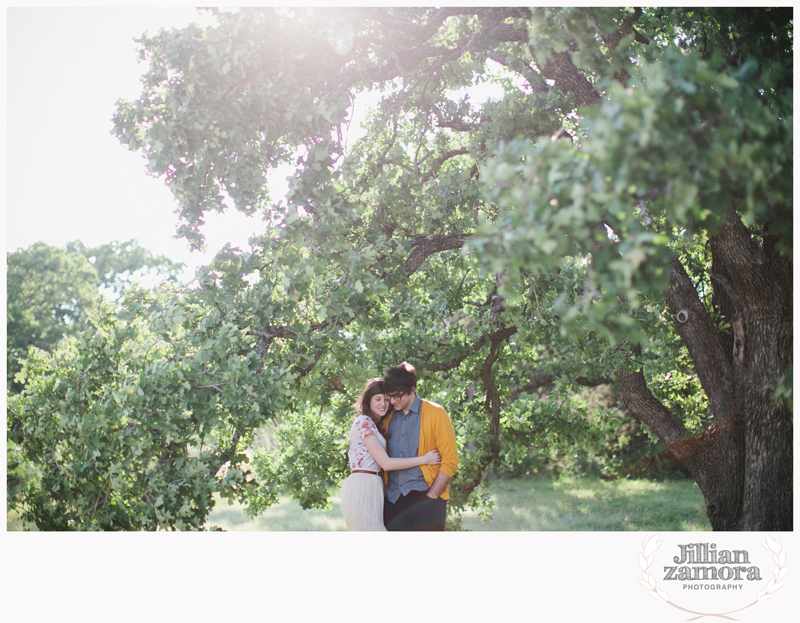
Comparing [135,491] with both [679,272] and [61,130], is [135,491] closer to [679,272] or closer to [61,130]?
[61,130]

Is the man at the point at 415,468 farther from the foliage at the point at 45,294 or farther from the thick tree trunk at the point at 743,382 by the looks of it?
the foliage at the point at 45,294

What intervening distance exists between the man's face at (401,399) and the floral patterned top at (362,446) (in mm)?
165

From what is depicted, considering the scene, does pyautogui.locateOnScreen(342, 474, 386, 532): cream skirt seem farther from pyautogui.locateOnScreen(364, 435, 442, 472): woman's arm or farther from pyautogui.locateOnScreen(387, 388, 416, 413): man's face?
pyautogui.locateOnScreen(387, 388, 416, 413): man's face

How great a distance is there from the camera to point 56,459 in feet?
10.9

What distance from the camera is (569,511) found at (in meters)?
8.82

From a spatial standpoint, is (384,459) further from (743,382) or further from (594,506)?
(594,506)

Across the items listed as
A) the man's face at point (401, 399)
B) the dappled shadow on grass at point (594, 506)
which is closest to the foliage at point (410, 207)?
the man's face at point (401, 399)

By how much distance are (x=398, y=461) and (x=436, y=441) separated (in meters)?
0.24

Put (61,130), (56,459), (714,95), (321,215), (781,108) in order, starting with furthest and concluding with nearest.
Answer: (61,130), (56,459), (321,215), (781,108), (714,95)

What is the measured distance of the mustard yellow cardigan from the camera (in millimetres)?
2924

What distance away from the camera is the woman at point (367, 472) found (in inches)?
112
